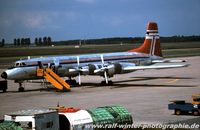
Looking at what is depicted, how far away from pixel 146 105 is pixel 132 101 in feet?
7.58

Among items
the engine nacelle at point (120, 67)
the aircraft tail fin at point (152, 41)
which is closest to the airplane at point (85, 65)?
the engine nacelle at point (120, 67)

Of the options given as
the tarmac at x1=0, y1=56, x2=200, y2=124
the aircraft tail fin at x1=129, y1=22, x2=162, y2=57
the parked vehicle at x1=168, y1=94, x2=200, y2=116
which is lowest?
the tarmac at x1=0, y1=56, x2=200, y2=124

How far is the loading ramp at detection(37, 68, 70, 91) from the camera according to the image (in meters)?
39.0

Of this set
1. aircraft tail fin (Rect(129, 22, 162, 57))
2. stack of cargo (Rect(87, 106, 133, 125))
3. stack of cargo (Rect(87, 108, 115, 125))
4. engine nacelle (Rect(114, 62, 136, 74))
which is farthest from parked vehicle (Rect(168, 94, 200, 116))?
aircraft tail fin (Rect(129, 22, 162, 57))

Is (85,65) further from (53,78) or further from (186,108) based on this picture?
(186,108)

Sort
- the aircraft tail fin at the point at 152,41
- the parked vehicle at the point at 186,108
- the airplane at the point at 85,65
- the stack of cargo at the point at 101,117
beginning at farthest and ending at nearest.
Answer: the aircraft tail fin at the point at 152,41 → the airplane at the point at 85,65 → the parked vehicle at the point at 186,108 → the stack of cargo at the point at 101,117

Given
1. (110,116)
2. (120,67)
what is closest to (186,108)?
(110,116)

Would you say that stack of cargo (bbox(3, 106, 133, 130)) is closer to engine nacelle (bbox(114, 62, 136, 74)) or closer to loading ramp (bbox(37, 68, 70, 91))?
loading ramp (bbox(37, 68, 70, 91))

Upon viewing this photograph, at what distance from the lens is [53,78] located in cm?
3953

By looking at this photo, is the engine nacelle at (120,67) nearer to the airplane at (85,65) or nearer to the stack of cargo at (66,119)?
the airplane at (85,65)

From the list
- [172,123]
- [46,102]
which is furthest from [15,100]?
[172,123]

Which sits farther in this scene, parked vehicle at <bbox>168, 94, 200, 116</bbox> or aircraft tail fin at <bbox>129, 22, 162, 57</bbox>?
aircraft tail fin at <bbox>129, 22, 162, 57</bbox>

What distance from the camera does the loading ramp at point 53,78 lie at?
3897 cm

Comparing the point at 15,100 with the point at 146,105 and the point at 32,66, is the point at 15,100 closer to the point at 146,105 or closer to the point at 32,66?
the point at 32,66
